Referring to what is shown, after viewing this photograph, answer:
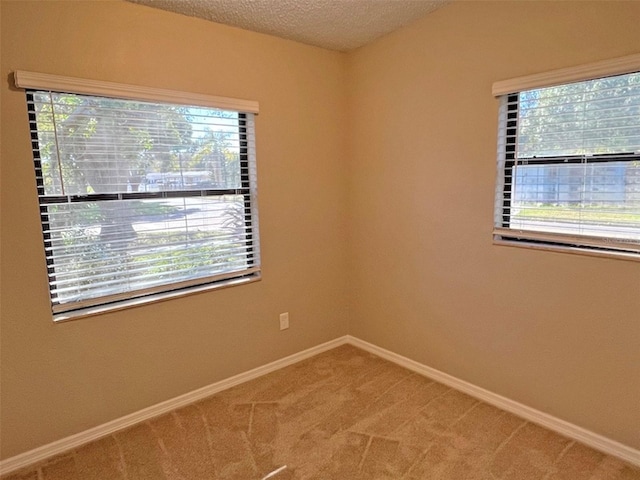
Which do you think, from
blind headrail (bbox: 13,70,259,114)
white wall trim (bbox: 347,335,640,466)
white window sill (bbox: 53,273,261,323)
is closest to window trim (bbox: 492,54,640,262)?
white wall trim (bbox: 347,335,640,466)

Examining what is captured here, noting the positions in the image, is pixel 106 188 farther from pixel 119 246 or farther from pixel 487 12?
pixel 487 12

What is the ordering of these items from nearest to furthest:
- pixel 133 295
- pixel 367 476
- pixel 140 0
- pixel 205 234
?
pixel 367 476 → pixel 140 0 → pixel 133 295 → pixel 205 234

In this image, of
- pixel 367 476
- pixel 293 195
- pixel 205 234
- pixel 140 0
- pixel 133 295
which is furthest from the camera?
pixel 293 195

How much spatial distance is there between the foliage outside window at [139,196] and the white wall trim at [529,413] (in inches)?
52.2

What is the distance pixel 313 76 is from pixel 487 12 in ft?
3.94

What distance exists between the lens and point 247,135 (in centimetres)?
264

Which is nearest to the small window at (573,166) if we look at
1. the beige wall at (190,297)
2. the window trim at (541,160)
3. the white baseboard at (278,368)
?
the window trim at (541,160)

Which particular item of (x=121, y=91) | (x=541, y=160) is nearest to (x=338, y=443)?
(x=541, y=160)

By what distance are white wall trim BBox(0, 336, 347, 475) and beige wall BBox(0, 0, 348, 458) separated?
0.12 feet

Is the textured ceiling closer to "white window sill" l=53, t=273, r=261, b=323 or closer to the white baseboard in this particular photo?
"white window sill" l=53, t=273, r=261, b=323

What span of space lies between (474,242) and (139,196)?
6.56 ft

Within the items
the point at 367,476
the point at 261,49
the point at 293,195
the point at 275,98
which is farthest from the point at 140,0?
the point at 367,476

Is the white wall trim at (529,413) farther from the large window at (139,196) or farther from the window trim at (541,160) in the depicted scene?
the large window at (139,196)

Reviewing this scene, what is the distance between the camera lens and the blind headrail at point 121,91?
1834 mm
